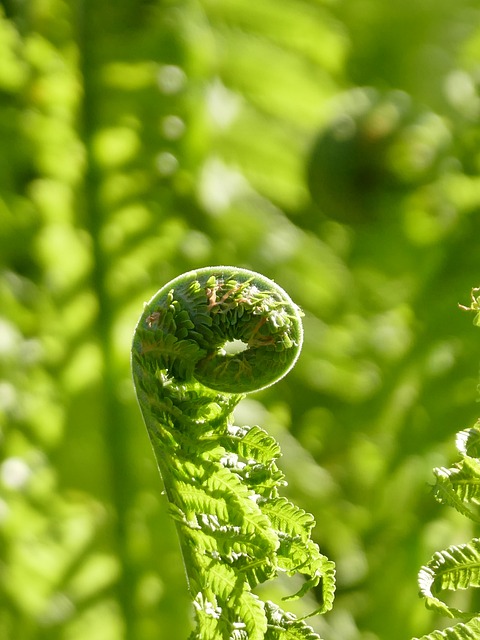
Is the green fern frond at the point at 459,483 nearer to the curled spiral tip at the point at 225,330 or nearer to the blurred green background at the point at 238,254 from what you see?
the curled spiral tip at the point at 225,330

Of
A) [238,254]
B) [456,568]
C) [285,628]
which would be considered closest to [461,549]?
[456,568]

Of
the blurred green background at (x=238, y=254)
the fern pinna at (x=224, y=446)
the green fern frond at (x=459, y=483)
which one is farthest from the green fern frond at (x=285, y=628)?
the blurred green background at (x=238, y=254)

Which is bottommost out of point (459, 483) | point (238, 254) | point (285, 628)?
point (285, 628)

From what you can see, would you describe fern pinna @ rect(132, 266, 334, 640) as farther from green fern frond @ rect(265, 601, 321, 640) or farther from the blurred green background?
the blurred green background

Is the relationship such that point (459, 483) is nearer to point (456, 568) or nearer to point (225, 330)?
point (456, 568)

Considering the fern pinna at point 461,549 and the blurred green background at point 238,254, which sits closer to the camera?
the fern pinna at point 461,549

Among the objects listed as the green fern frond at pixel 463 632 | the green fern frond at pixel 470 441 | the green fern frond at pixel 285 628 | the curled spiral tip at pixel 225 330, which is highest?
the curled spiral tip at pixel 225 330

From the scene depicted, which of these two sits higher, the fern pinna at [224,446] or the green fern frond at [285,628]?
the fern pinna at [224,446]
